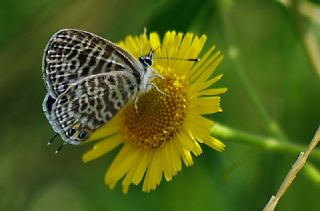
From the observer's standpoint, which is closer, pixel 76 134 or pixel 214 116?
pixel 76 134

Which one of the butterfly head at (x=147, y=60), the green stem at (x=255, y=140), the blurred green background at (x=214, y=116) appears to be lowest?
the blurred green background at (x=214, y=116)

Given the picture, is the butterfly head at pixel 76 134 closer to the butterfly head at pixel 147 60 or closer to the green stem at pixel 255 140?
the butterfly head at pixel 147 60

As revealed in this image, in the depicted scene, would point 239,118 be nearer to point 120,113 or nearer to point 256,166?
point 256,166

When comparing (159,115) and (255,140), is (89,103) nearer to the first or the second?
(159,115)

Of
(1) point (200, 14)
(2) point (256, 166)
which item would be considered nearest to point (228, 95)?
(2) point (256, 166)

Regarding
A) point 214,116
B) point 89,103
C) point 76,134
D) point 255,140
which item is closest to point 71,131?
point 76,134

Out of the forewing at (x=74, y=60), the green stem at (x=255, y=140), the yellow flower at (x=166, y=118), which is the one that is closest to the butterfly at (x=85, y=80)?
the forewing at (x=74, y=60)

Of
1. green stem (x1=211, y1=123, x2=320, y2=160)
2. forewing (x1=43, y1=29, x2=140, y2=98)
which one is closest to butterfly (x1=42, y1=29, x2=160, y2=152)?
forewing (x1=43, y1=29, x2=140, y2=98)
